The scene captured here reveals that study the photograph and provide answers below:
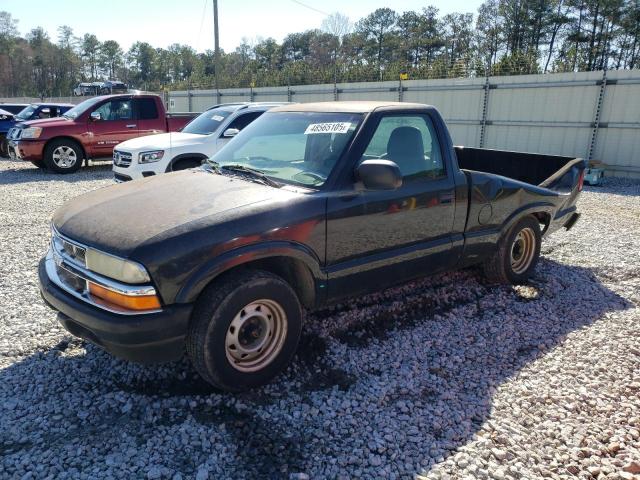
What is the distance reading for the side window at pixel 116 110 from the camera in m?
12.5

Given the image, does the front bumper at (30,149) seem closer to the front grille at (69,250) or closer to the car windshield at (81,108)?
the car windshield at (81,108)

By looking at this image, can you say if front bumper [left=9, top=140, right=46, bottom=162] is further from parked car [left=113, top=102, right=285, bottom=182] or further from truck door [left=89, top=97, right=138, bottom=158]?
parked car [left=113, top=102, right=285, bottom=182]

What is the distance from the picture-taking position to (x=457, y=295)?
15.7ft

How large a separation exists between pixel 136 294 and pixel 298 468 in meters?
1.27

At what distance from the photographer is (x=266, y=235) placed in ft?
9.74

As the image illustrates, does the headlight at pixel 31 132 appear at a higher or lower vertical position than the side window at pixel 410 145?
lower

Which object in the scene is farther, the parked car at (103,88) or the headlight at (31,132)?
the parked car at (103,88)

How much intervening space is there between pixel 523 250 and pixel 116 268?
161 inches

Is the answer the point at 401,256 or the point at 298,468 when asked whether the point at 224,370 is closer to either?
the point at 298,468

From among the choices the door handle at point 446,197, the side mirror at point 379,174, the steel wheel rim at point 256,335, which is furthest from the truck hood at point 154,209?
the door handle at point 446,197

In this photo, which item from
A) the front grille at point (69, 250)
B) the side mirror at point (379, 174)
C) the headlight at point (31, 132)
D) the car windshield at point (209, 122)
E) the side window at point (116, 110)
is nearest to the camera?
the front grille at point (69, 250)

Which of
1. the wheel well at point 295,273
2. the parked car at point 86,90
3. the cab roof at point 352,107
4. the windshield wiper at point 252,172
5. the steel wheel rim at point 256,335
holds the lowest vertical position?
the steel wheel rim at point 256,335

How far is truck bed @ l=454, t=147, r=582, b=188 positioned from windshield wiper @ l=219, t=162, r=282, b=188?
12.7ft

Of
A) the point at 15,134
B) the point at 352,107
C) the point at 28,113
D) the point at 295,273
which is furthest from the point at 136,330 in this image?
the point at 28,113
